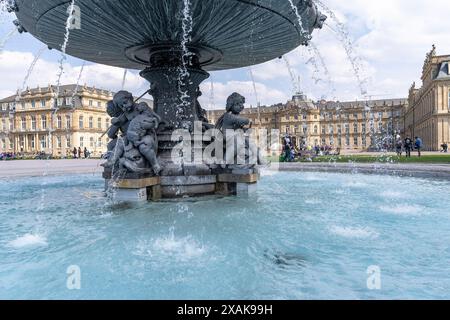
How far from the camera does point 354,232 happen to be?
404cm

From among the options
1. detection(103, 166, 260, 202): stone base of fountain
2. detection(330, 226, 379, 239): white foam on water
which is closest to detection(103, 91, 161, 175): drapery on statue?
detection(103, 166, 260, 202): stone base of fountain

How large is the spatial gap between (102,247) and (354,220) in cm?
329

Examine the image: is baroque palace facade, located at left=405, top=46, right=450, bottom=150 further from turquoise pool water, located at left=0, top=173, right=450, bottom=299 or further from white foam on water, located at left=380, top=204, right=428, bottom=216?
turquoise pool water, located at left=0, top=173, right=450, bottom=299

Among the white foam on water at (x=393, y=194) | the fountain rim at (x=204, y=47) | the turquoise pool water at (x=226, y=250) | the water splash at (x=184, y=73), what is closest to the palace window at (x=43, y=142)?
the fountain rim at (x=204, y=47)

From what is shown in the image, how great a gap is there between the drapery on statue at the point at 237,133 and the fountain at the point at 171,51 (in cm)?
3

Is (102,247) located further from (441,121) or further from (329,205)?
(441,121)

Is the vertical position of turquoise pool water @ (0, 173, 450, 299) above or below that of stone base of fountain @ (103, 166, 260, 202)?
below

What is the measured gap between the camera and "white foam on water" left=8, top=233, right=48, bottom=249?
11.9 feet

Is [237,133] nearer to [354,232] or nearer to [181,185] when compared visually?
[181,185]

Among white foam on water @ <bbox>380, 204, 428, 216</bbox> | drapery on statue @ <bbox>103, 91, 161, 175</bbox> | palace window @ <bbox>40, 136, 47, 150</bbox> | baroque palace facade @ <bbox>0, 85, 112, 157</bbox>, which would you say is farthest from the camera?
palace window @ <bbox>40, 136, 47, 150</bbox>

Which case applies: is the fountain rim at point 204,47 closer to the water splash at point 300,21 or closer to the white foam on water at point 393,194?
the water splash at point 300,21

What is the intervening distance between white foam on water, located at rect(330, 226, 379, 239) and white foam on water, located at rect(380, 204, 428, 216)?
140 cm

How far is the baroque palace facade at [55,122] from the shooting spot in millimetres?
72750
